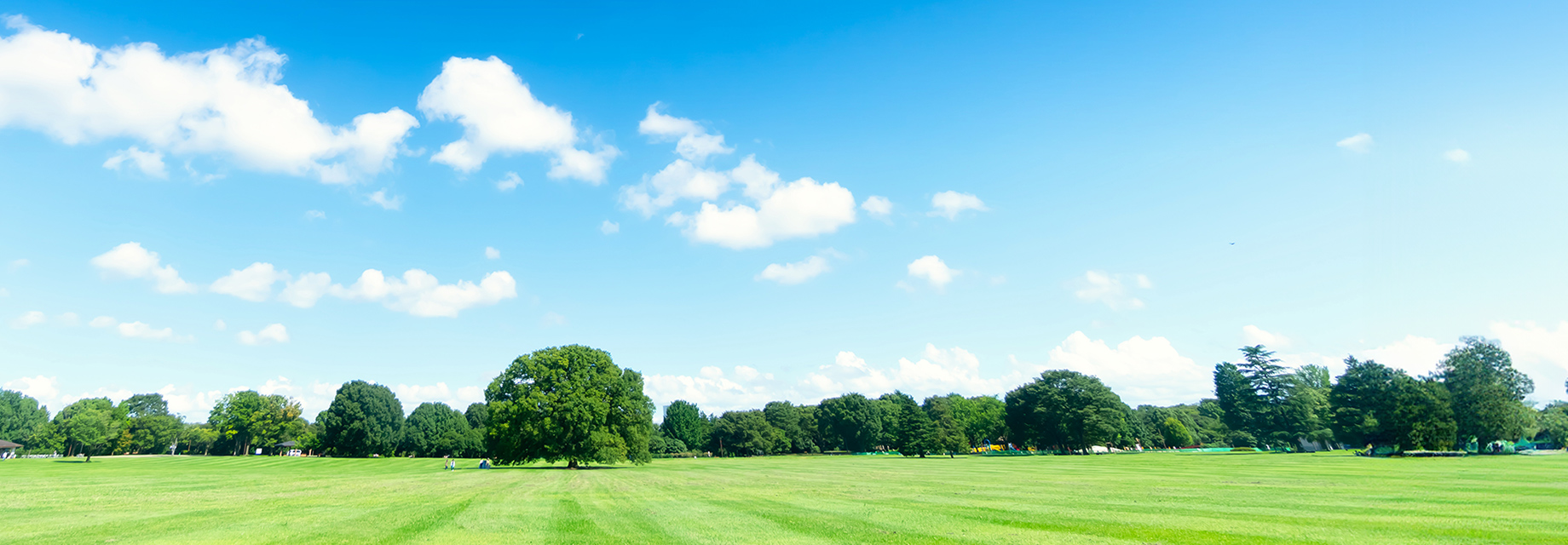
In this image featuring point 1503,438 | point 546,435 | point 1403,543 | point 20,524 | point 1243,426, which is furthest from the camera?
point 1243,426

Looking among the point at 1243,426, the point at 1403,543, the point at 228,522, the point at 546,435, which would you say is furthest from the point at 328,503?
the point at 1243,426

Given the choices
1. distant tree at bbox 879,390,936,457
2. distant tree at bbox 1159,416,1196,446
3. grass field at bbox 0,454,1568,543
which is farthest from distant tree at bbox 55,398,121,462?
distant tree at bbox 1159,416,1196,446

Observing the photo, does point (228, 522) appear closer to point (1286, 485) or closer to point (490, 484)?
point (490, 484)

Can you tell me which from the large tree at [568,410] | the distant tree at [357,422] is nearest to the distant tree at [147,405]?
the distant tree at [357,422]

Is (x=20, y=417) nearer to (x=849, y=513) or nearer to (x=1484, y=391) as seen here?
(x=849, y=513)

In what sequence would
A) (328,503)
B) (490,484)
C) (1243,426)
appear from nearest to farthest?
(328,503) → (490,484) → (1243,426)

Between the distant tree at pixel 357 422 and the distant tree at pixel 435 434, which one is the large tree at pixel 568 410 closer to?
the distant tree at pixel 435 434

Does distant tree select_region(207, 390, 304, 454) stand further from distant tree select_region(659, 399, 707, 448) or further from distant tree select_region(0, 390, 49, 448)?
distant tree select_region(659, 399, 707, 448)

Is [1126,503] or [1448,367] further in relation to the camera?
[1448,367]

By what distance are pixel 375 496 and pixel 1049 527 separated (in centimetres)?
2819

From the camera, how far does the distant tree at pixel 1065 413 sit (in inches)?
3917

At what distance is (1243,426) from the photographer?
114688 mm

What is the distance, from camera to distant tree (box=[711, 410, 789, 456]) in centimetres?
13175

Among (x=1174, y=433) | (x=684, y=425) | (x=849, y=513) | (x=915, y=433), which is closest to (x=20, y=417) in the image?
(x=684, y=425)
